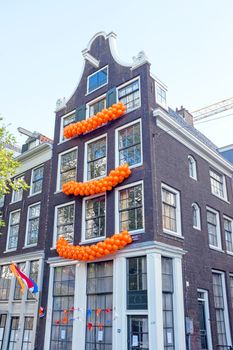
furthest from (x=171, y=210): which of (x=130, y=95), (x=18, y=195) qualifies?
(x=18, y=195)

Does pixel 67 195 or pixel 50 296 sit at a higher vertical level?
pixel 67 195

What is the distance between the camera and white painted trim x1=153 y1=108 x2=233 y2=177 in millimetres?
17234

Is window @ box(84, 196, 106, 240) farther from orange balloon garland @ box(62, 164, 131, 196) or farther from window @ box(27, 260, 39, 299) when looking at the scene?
window @ box(27, 260, 39, 299)

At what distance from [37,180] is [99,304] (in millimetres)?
10318

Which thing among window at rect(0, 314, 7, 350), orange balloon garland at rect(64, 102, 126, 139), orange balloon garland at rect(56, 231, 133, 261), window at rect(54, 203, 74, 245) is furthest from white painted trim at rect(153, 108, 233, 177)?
window at rect(0, 314, 7, 350)

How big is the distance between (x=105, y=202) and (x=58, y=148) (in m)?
5.90

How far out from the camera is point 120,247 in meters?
15.0

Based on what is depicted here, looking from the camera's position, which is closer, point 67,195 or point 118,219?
point 118,219

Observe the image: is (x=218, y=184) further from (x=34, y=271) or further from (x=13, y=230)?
(x=13, y=230)

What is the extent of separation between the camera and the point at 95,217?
1738cm

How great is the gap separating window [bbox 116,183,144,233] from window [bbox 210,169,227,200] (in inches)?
276

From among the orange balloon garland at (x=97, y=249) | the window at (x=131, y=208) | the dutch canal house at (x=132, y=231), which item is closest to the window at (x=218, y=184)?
the dutch canal house at (x=132, y=231)

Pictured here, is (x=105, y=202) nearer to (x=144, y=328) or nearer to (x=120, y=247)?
(x=120, y=247)

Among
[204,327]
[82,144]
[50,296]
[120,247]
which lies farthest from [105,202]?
[204,327]
